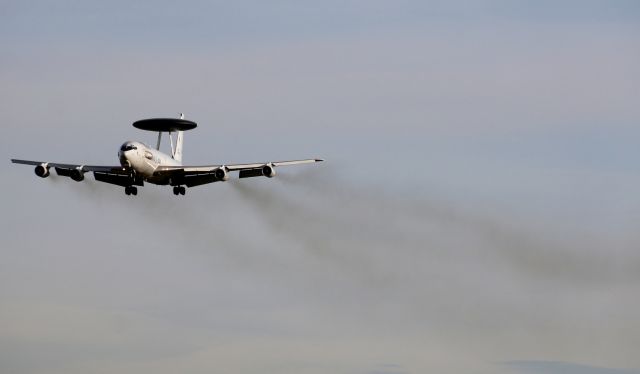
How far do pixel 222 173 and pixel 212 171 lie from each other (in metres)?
1.48

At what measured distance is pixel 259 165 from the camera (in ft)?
474

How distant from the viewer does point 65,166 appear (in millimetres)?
148000

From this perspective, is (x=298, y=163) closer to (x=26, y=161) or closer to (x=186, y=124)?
(x=186, y=124)

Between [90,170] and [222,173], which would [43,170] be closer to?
[90,170]

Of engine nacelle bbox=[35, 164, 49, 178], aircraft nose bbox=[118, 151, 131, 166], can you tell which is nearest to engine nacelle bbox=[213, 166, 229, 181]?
aircraft nose bbox=[118, 151, 131, 166]

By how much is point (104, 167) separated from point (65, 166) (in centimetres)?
459

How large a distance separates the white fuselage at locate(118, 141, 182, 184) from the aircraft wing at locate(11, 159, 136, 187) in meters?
1.28

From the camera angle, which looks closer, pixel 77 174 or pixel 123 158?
pixel 123 158

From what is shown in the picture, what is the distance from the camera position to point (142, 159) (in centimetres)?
14412

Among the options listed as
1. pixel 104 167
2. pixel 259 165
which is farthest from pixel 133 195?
pixel 259 165

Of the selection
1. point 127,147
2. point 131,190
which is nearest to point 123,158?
point 127,147

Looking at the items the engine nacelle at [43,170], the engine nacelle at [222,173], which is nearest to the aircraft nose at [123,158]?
the engine nacelle at [222,173]

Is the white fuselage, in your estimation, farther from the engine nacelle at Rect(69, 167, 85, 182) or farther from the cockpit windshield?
the engine nacelle at Rect(69, 167, 85, 182)

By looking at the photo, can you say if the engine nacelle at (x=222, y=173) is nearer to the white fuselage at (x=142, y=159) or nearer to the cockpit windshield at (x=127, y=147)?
the white fuselage at (x=142, y=159)
